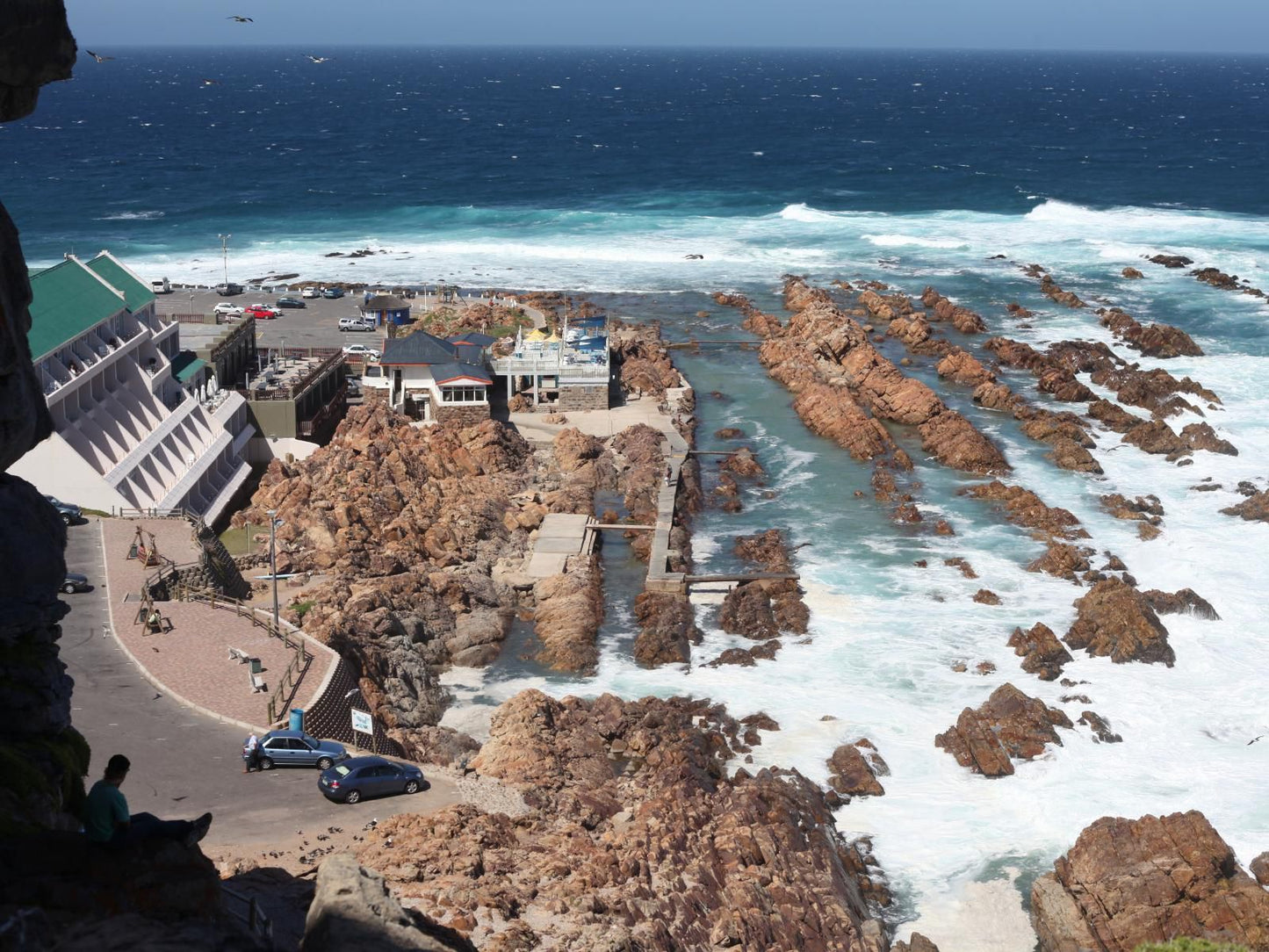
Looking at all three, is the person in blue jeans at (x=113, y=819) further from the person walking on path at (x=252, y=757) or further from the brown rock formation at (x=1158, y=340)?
the brown rock formation at (x=1158, y=340)

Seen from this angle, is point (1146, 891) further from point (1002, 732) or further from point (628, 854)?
point (628, 854)

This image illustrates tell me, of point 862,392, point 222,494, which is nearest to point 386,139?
point 862,392

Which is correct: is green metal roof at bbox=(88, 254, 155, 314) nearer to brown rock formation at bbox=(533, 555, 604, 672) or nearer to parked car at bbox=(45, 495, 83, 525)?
parked car at bbox=(45, 495, 83, 525)

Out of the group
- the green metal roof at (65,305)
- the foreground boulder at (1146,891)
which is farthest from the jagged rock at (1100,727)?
the green metal roof at (65,305)

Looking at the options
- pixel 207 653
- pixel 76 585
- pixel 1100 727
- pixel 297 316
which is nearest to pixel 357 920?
pixel 207 653

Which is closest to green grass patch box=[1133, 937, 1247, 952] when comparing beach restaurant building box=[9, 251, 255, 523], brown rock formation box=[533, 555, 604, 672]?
brown rock formation box=[533, 555, 604, 672]
